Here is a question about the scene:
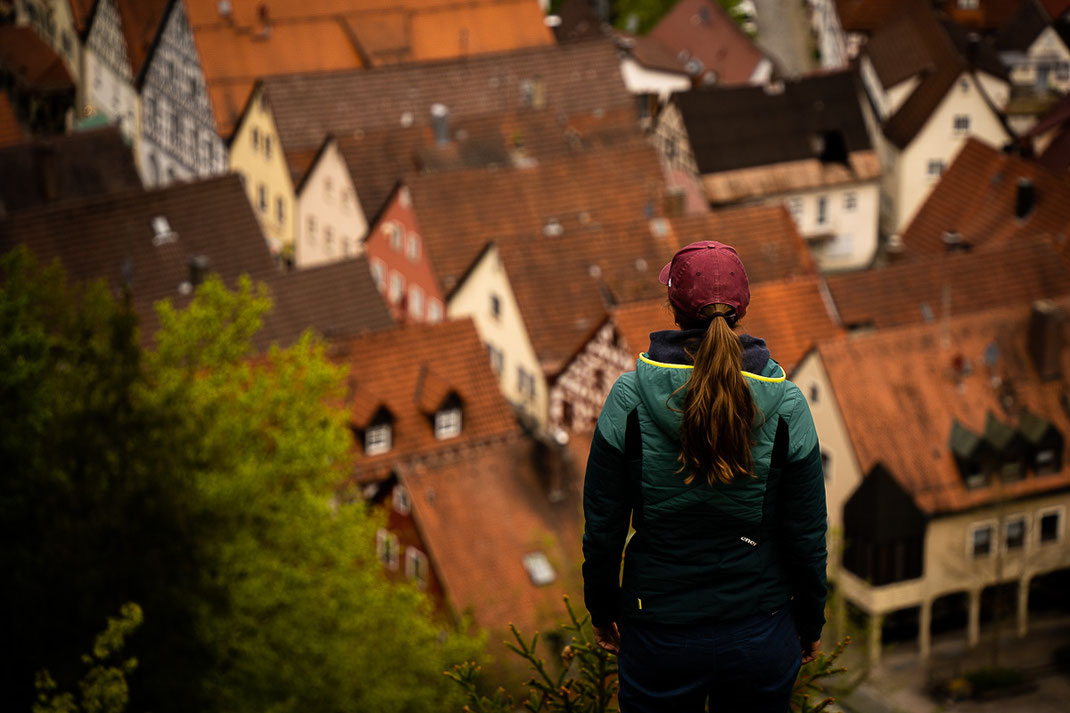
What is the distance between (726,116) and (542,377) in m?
20.5

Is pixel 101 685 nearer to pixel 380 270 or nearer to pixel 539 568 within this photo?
pixel 539 568

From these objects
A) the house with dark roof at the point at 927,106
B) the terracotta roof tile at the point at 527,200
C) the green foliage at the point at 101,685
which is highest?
the house with dark roof at the point at 927,106

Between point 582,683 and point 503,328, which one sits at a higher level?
point 503,328

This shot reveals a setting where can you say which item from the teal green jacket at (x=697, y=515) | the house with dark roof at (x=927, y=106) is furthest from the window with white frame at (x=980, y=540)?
the teal green jacket at (x=697, y=515)

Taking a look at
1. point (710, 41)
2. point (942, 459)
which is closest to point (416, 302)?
point (942, 459)

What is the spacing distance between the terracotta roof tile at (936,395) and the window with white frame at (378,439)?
945 cm

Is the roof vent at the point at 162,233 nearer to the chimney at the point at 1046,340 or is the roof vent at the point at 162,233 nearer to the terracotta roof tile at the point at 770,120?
the terracotta roof tile at the point at 770,120

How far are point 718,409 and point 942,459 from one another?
31.0 m

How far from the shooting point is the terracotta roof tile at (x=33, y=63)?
76500 mm

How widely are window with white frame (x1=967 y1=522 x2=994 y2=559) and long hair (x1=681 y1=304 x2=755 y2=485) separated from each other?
104 feet

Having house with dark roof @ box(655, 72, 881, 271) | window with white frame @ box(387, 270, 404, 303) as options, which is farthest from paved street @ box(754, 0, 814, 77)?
window with white frame @ box(387, 270, 404, 303)

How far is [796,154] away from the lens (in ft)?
202

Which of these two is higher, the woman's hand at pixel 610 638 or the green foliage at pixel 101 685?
the woman's hand at pixel 610 638

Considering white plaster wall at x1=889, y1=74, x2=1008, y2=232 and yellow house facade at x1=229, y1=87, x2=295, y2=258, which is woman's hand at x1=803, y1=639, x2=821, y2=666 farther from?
white plaster wall at x1=889, y1=74, x2=1008, y2=232
